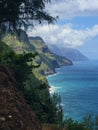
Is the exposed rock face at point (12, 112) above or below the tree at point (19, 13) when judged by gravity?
below

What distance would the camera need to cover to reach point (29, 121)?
1794cm

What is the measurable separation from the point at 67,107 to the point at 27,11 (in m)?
148

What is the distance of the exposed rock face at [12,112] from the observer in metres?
16.3

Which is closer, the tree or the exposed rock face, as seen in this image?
the exposed rock face

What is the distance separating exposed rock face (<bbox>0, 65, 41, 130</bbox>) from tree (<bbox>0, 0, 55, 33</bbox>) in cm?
495

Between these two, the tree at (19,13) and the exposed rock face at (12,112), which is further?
the tree at (19,13)

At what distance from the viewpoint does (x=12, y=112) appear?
56.0 feet

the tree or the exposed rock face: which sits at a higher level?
the tree

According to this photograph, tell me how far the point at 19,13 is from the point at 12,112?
8.70 metres

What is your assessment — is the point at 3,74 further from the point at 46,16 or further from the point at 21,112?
the point at 46,16

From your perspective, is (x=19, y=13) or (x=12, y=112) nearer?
(x=12, y=112)

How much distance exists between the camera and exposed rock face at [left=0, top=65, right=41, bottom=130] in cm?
1627

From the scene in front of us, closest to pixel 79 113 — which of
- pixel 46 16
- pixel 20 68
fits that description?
pixel 20 68

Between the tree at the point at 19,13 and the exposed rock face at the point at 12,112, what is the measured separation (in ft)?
16.2
